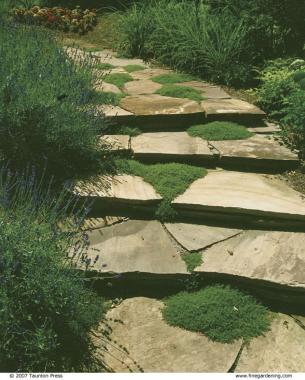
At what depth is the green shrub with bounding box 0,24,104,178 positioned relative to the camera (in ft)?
12.2

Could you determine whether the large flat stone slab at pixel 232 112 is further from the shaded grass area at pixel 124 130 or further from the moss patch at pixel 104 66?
the moss patch at pixel 104 66

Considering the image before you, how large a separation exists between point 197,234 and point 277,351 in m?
1.02

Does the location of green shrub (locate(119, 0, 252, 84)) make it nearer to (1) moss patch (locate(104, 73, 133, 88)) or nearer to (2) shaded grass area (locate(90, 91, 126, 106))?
(1) moss patch (locate(104, 73, 133, 88))

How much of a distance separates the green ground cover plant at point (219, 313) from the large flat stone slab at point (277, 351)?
0.19ft

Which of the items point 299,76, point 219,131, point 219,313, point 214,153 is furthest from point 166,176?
point 299,76

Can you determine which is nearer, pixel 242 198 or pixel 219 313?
pixel 219 313

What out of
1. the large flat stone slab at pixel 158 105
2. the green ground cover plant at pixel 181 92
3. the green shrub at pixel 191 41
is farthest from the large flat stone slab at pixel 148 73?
the large flat stone slab at pixel 158 105

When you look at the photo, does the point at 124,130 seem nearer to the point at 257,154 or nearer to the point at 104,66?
the point at 257,154

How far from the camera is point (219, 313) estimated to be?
301 centimetres

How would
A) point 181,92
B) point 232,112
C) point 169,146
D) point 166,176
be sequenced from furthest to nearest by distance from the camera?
point 181,92 → point 232,112 → point 169,146 → point 166,176

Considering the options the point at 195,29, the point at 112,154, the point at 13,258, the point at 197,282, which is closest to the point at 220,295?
the point at 197,282

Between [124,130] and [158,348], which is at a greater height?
[124,130]

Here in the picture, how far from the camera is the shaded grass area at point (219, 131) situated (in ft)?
15.1

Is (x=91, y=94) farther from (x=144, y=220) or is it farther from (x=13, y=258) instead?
(x=13, y=258)
